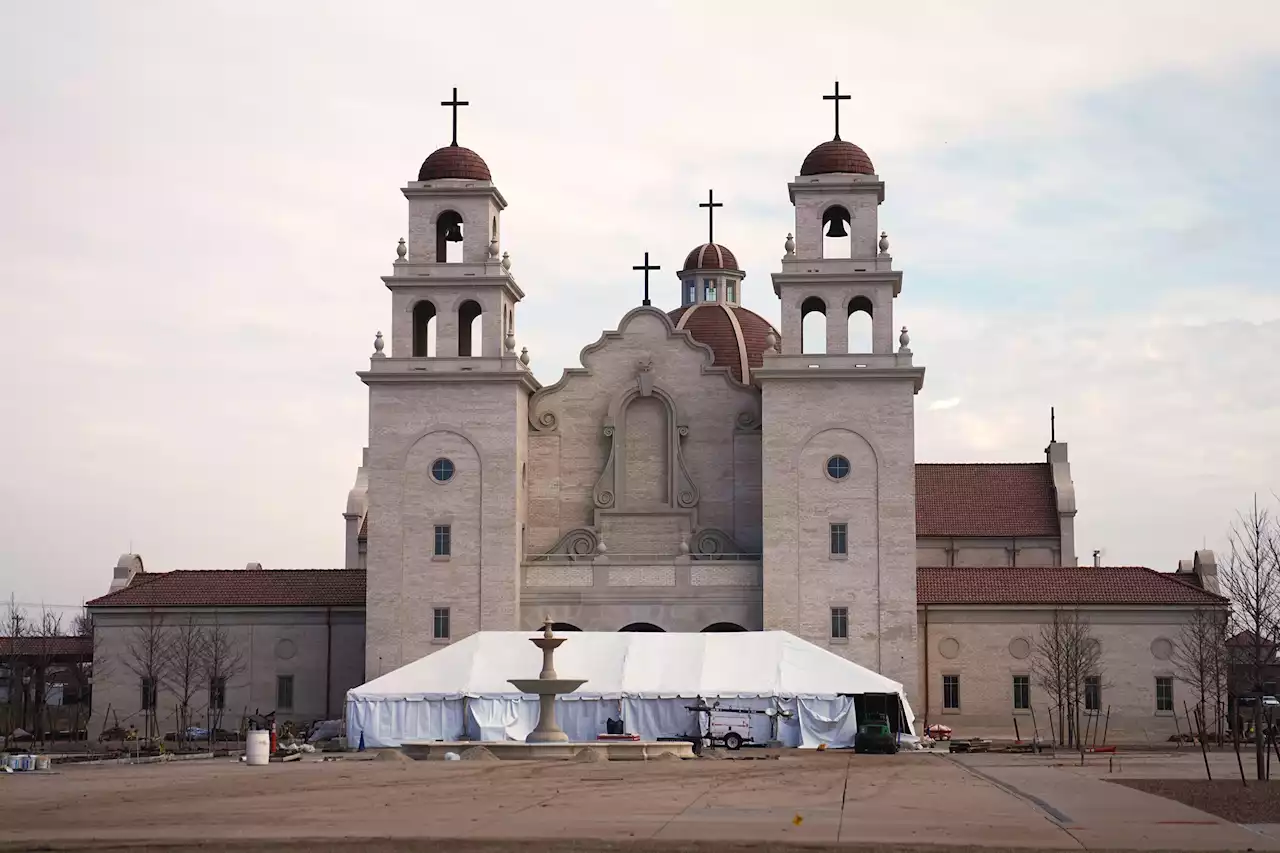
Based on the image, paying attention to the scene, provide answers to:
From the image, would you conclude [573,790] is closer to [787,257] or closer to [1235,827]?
[1235,827]

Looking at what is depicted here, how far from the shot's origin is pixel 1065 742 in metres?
70.9

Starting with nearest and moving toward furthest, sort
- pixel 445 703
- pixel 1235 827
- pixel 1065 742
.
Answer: pixel 1235 827
pixel 445 703
pixel 1065 742

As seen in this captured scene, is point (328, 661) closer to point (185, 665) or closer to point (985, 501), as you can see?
point (185, 665)

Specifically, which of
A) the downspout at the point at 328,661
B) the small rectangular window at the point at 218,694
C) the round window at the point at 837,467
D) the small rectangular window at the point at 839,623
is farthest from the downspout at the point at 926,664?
the small rectangular window at the point at 218,694

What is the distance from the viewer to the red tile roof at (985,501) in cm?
8494

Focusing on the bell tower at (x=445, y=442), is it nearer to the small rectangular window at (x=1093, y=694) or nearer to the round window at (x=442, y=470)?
the round window at (x=442, y=470)

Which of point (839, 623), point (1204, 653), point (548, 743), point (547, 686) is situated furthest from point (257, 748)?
Answer: point (1204, 653)

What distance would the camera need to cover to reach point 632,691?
2451 inches

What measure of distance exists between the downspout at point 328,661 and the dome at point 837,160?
25.1 metres

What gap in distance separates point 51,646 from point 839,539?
41.2 metres

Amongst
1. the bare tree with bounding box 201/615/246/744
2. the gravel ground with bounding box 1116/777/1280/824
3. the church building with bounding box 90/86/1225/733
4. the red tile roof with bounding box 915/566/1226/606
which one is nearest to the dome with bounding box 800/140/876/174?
the church building with bounding box 90/86/1225/733

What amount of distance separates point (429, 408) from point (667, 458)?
9.16 m

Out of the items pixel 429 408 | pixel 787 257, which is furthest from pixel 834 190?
pixel 429 408

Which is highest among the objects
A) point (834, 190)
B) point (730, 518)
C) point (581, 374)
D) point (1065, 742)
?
point (834, 190)
